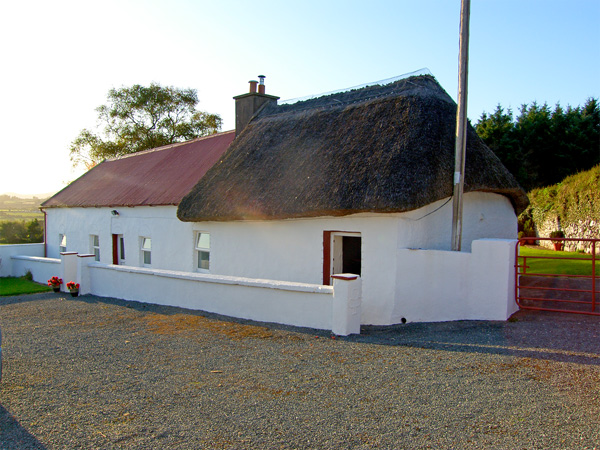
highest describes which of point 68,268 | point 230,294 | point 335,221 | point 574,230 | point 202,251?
point 335,221

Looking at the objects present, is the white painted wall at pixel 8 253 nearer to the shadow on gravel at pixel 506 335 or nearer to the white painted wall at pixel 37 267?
the white painted wall at pixel 37 267

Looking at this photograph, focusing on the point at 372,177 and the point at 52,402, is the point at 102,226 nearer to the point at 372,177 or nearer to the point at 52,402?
the point at 372,177

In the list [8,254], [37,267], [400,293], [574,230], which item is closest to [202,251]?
[400,293]

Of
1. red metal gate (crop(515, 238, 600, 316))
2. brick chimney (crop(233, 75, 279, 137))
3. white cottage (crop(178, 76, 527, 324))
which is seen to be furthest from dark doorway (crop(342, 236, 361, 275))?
brick chimney (crop(233, 75, 279, 137))

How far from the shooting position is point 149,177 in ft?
61.7

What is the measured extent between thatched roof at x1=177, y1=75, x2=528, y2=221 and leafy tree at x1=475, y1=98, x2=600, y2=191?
20006mm

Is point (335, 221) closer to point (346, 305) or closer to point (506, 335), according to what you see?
point (346, 305)

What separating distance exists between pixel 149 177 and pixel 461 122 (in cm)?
1291

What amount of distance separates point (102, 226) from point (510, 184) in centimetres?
1478

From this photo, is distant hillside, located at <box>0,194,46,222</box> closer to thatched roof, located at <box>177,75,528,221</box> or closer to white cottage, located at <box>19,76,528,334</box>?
white cottage, located at <box>19,76,528,334</box>

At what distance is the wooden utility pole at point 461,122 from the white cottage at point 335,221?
33 cm

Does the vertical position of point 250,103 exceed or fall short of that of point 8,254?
it exceeds it

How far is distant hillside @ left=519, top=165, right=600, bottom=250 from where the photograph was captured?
18641 mm

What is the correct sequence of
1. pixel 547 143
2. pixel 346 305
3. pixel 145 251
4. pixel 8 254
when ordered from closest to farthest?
pixel 346 305 < pixel 145 251 < pixel 8 254 < pixel 547 143
